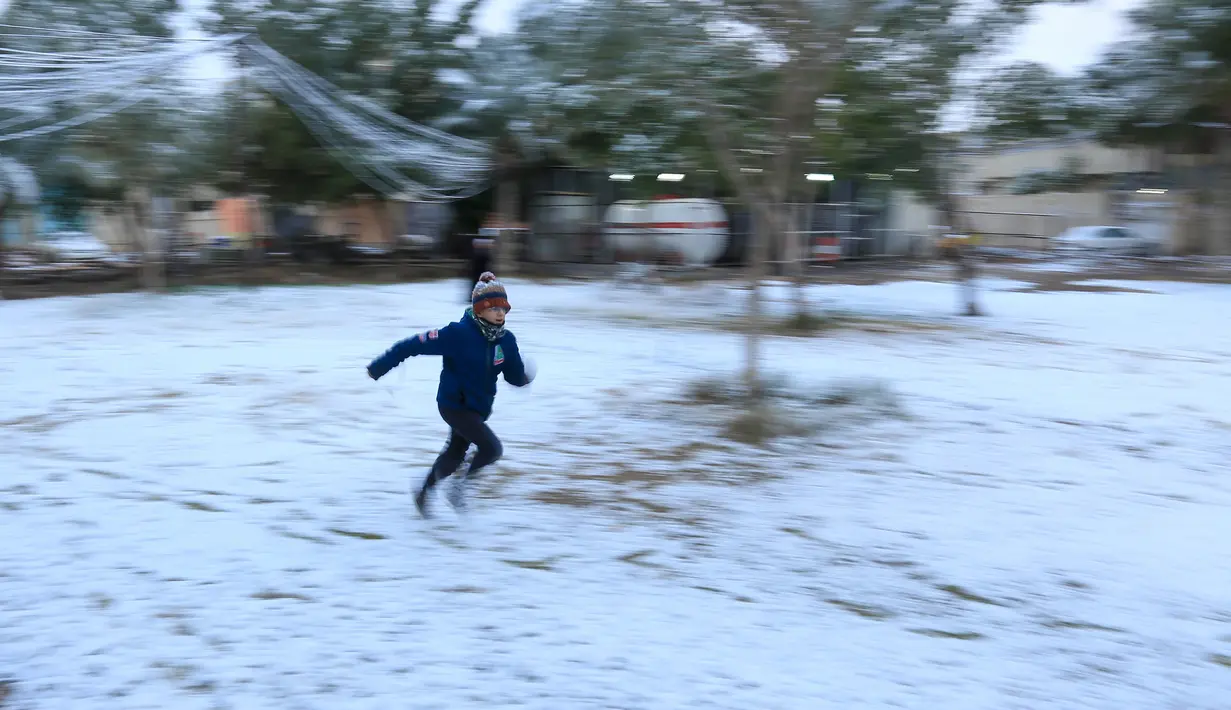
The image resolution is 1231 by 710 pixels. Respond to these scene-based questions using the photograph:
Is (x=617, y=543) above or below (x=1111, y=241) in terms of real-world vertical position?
below

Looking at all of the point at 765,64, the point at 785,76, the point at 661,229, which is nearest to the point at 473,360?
the point at 785,76

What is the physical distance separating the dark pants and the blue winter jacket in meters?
0.05

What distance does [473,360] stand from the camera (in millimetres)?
5348

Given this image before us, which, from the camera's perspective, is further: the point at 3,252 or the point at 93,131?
the point at 3,252

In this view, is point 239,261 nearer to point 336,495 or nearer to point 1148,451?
point 336,495

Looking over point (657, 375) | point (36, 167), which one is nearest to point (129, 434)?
point (657, 375)

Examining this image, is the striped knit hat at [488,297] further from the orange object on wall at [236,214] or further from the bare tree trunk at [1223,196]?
the bare tree trunk at [1223,196]

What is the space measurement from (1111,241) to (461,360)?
29.1 metres

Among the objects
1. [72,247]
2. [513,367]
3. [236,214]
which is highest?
[236,214]

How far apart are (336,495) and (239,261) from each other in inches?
727

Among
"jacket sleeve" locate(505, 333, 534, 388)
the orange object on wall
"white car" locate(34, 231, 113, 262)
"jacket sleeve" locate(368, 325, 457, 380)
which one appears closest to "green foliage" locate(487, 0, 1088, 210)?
"jacket sleeve" locate(505, 333, 534, 388)

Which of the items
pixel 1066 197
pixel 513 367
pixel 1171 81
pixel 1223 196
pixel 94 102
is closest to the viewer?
pixel 513 367

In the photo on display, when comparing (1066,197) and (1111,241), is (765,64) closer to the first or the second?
(1111,241)

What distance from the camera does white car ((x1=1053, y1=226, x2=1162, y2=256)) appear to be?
29875mm
